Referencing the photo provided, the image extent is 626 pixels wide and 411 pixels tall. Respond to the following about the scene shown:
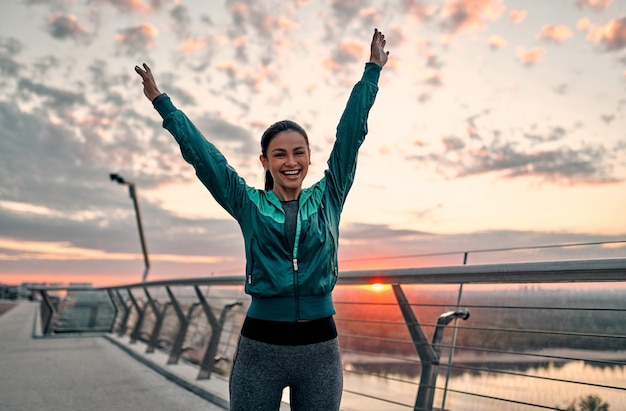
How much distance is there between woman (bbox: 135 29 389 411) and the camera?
6.02 feet

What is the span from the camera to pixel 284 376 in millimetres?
1850

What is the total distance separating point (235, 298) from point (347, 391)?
1.90m

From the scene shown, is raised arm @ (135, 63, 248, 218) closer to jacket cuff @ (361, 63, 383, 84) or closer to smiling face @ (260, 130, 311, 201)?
smiling face @ (260, 130, 311, 201)

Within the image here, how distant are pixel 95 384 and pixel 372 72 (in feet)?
17.6

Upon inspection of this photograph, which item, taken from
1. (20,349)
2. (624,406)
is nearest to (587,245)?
(624,406)

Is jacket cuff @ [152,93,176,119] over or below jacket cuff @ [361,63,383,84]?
below

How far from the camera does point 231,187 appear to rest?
1.95 metres

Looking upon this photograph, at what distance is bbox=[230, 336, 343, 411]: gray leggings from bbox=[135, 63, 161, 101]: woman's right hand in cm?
96

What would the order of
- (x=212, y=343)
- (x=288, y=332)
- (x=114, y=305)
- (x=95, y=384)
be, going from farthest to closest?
(x=114, y=305) < (x=95, y=384) < (x=212, y=343) < (x=288, y=332)

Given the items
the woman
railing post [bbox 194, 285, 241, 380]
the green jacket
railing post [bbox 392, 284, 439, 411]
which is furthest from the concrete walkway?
the green jacket

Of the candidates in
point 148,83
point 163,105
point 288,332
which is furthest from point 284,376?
point 148,83

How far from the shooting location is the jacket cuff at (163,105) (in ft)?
6.64

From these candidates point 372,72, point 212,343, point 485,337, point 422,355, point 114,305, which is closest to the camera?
point 372,72

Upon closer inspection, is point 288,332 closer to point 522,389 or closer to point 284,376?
point 284,376
